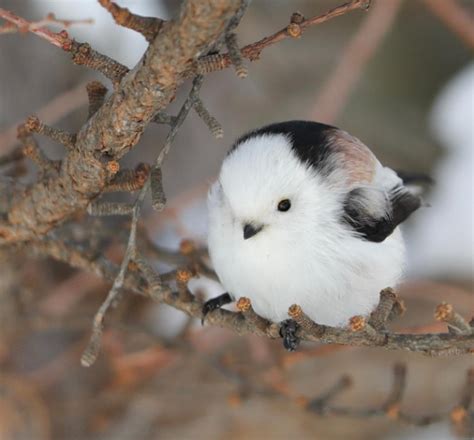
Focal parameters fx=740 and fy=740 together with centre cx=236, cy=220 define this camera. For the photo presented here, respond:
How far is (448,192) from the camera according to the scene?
3.62 m

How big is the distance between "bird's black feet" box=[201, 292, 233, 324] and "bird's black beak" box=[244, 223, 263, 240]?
18 cm

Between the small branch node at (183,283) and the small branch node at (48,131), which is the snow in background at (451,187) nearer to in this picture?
the small branch node at (183,283)

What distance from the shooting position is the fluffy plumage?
64.7 inches

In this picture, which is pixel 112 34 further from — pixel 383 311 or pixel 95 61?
pixel 383 311

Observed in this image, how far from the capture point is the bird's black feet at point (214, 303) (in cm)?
161

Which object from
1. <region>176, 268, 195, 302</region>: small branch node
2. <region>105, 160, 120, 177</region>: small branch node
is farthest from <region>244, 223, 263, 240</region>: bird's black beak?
<region>105, 160, 120, 177</region>: small branch node

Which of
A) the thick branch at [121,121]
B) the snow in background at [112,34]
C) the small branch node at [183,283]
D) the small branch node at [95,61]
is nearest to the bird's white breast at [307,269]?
the small branch node at [183,283]

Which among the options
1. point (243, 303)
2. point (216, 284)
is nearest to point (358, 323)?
point (243, 303)

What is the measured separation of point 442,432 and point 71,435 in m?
1.66

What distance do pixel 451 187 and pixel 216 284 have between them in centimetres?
150

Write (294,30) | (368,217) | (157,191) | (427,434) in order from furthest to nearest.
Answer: (427,434) → (368,217) → (157,191) → (294,30)

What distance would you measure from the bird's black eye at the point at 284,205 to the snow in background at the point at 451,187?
5.99 ft

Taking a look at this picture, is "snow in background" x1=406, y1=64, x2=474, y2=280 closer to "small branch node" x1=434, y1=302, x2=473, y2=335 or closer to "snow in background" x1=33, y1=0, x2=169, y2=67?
"snow in background" x1=33, y1=0, x2=169, y2=67

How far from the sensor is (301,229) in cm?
167
